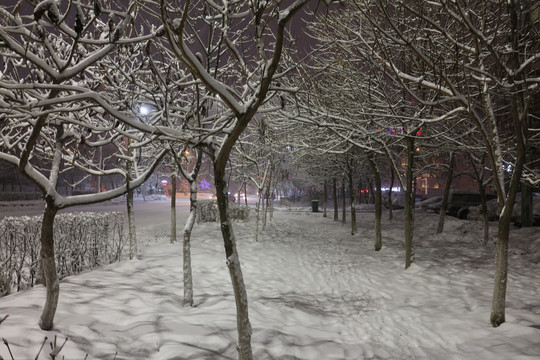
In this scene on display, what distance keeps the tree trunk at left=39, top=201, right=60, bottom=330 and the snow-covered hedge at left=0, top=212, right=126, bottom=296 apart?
238 centimetres

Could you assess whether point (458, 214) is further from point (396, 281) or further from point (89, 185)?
point (89, 185)

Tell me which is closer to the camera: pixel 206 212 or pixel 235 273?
pixel 235 273

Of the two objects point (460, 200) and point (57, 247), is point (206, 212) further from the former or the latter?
point (460, 200)

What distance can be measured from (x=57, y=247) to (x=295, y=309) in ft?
16.2

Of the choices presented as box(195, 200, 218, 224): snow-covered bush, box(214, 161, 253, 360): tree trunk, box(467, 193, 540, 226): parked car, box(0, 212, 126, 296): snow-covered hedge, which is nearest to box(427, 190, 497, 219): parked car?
box(467, 193, 540, 226): parked car

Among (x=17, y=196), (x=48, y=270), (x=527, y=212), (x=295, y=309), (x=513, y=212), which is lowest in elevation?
(x=295, y=309)

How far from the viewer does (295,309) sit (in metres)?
5.25

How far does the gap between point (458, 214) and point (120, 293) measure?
1943 cm

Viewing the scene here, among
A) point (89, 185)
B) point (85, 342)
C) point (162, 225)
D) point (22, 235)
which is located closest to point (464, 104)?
point (85, 342)

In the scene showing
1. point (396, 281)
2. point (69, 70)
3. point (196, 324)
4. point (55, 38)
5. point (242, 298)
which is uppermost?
point (55, 38)

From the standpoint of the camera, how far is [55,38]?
5230 mm

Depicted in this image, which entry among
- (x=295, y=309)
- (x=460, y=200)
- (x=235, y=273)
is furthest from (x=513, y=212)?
(x=235, y=273)

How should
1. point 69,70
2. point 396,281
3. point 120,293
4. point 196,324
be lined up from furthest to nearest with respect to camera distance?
point 396,281 < point 120,293 < point 196,324 < point 69,70

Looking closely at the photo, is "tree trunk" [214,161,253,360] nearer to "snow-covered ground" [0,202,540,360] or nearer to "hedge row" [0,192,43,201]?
"snow-covered ground" [0,202,540,360]
